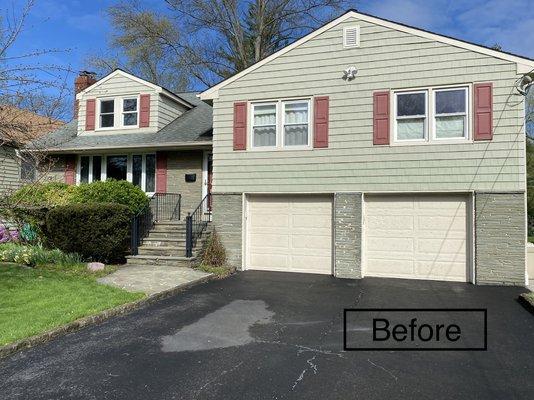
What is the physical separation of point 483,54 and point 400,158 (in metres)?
→ 3.08

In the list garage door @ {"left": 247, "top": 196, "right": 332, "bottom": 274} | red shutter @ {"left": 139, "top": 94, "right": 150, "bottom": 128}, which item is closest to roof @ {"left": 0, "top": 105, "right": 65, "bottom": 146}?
garage door @ {"left": 247, "top": 196, "right": 332, "bottom": 274}

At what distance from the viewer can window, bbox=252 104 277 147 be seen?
12.3m

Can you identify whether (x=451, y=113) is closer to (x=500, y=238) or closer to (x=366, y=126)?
(x=366, y=126)

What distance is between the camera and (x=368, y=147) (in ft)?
36.9

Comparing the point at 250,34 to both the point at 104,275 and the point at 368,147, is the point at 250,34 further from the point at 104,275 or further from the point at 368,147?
the point at 104,275

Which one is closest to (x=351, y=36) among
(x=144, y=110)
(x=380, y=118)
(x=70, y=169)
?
(x=380, y=118)

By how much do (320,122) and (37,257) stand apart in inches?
313

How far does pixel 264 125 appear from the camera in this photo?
12.4 metres

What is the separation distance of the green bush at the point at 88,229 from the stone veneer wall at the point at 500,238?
9.06 meters

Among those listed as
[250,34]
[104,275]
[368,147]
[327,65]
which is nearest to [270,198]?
[368,147]

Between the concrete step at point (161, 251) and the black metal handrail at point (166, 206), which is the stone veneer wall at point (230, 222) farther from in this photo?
the black metal handrail at point (166, 206)

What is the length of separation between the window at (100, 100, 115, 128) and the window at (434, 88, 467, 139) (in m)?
11.7

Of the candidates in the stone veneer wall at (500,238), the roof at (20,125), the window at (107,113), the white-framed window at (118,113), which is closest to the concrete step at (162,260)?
the roof at (20,125)

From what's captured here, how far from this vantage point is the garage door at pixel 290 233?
11812 millimetres
